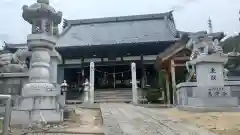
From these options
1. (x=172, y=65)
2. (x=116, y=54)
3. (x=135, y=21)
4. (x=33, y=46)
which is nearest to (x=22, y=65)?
(x=33, y=46)

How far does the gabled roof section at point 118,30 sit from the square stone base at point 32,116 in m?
20.0

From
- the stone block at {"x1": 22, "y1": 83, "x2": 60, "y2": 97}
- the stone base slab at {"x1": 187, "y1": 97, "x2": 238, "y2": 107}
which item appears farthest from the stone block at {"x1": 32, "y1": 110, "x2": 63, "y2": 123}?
the stone base slab at {"x1": 187, "y1": 97, "x2": 238, "y2": 107}

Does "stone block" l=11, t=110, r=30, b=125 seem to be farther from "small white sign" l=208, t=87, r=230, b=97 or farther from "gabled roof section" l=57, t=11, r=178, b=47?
"gabled roof section" l=57, t=11, r=178, b=47

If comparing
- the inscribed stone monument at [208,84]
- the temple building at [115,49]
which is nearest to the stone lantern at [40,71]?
the inscribed stone monument at [208,84]

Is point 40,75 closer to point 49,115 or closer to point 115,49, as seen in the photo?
point 49,115

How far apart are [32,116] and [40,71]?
1379 millimetres

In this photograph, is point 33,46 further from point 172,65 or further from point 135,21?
point 135,21

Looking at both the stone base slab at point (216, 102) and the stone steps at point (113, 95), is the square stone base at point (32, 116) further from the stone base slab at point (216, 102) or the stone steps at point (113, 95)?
the stone steps at point (113, 95)

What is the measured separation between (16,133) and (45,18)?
164 inches

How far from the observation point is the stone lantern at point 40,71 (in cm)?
684

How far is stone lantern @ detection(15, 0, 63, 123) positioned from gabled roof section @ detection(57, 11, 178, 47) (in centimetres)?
1847

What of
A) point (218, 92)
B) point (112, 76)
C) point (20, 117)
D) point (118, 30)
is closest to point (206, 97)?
point (218, 92)

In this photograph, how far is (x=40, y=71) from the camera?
7.33 meters

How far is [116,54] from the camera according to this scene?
26.1 metres
